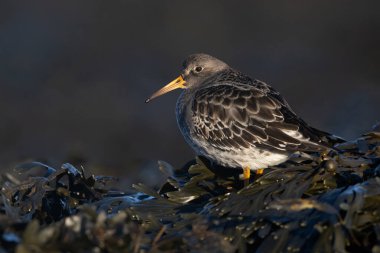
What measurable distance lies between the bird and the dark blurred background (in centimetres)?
255

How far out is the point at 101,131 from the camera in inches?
361

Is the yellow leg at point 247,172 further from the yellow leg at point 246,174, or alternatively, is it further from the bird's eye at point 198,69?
the bird's eye at point 198,69

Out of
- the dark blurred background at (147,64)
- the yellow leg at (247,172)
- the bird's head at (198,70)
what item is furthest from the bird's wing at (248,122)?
the dark blurred background at (147,64)

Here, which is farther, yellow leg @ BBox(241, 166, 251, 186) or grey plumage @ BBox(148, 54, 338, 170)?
grey plumage @ BBox(148, 54, 338, 170)

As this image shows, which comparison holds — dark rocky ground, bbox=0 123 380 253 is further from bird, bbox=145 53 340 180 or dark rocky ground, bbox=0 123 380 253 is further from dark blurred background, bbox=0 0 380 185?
dark blurred background, bbox=0 0 380 185

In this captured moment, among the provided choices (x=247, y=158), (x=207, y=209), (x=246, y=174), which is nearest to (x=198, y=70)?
(x=247, y=158)

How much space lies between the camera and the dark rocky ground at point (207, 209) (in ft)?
10.2

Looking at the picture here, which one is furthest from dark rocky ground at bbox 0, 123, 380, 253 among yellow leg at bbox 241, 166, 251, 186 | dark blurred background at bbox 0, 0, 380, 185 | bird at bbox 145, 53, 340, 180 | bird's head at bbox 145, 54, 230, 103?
dark blurred background at bbox 0, 0, 380, 185

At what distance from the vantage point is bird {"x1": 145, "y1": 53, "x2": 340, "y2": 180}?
5469 mm

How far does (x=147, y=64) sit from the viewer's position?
33.7ft

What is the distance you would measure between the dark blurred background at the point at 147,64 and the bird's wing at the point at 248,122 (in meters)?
2.63

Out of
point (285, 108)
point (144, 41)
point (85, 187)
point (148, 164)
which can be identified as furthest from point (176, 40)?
point (85, 187)

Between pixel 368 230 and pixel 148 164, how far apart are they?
323 centimetres

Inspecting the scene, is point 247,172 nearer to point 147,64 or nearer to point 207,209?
point 207,209
